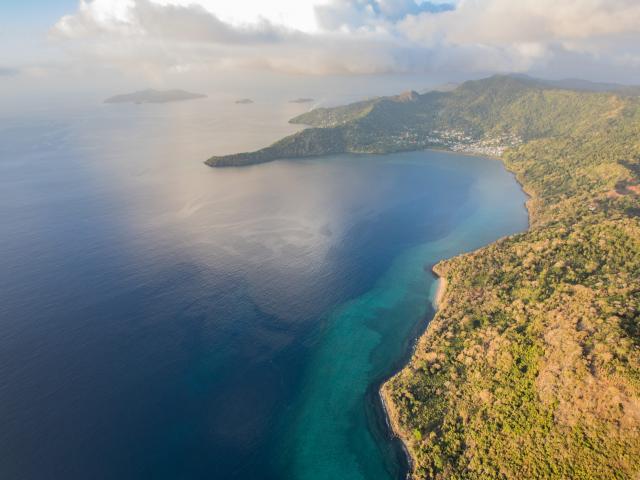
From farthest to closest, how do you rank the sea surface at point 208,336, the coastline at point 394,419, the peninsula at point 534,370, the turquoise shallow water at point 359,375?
1. the turquoise shallow water at point 359,375
2. the sea surface at point 208,336
3. the coastline at point 394,419
4. the peninsula at point 534,370

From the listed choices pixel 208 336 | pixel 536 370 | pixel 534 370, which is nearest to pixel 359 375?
pixel 534 370

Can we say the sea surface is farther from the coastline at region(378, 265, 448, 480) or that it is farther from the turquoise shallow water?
the coastline at region(378, 265, 448, 480)

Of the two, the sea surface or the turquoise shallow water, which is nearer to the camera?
the sea surface

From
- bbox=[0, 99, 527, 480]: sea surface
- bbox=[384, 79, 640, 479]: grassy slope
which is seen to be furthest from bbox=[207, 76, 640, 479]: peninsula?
bbox=[0, 99, 527, 480]: sea surface

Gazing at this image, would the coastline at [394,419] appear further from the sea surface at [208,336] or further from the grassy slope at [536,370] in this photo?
the sea surface at [208,336]

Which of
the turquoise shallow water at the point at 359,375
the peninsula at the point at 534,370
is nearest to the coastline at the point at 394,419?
the peninsula at the point at 534,370

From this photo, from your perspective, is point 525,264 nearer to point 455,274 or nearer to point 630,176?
point 455,274

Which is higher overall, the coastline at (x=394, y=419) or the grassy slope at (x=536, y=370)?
the grassy slope at (x=536, y=370)
